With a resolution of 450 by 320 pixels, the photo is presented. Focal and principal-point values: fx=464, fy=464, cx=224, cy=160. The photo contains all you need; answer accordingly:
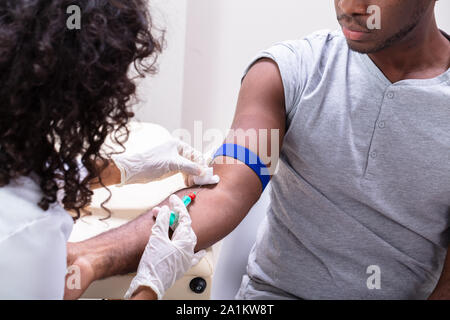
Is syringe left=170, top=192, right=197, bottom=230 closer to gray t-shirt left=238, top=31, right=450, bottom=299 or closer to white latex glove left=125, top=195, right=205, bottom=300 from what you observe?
white latex glove left=125, top=195, right=205, bottom=300

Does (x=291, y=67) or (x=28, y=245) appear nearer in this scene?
(x=28, y=245)

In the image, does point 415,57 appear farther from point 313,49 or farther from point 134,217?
point 134,217

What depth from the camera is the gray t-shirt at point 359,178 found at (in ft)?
3.46

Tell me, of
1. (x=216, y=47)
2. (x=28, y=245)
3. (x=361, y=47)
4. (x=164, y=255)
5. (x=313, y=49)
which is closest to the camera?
(x=28, y=245)

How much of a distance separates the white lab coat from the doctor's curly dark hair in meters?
0.02

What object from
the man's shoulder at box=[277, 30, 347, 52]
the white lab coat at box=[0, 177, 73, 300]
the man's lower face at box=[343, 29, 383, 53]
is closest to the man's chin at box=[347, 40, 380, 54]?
the man's lower face at box=[343, 29, 383, 53]

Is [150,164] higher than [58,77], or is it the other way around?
[58,77]

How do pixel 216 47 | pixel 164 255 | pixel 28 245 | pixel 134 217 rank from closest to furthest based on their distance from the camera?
pixel 28 245 → pixel 164 255 → pixel 134 217 → pixel 216 47

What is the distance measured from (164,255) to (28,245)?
306 millimetres

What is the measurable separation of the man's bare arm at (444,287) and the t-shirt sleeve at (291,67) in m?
0.51

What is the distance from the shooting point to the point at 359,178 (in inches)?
42.3

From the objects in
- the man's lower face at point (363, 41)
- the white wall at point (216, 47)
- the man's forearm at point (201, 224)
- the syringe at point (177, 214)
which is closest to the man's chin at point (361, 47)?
the man's lower face at point (363, 41)

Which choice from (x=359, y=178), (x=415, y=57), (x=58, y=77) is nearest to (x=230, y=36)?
(x=415, y=57)
